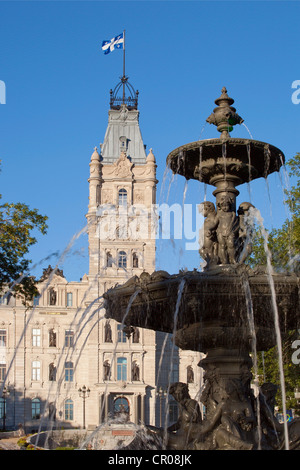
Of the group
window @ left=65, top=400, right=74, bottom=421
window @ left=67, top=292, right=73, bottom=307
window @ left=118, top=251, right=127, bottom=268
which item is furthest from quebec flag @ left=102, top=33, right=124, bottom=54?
window @ left=65, top=400, right=74, bottom=421

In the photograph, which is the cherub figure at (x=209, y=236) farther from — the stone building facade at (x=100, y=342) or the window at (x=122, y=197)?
the window at (x=122, y=197)

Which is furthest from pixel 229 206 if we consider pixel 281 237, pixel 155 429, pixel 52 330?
pixel 52 330

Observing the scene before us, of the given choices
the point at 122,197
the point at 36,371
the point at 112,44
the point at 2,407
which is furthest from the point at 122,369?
the point at 112,44

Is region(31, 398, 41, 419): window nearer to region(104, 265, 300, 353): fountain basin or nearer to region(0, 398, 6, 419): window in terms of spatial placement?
region(0, 398, 6, 419): window

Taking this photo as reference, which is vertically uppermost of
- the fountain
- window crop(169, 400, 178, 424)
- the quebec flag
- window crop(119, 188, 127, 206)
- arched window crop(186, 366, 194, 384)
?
the quebec flag

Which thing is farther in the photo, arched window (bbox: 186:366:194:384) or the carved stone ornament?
the carved stone ornament

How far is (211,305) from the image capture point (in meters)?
11.0

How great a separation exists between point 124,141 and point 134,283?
177 feet

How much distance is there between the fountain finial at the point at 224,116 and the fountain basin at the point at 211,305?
3071mm

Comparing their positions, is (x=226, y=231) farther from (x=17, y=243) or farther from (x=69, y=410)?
(x=69, y=410)

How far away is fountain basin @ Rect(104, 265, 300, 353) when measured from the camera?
10.6 m

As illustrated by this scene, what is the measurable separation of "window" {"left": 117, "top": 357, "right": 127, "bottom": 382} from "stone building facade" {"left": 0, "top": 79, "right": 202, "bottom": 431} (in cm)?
8

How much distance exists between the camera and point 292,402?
29531 millimetres

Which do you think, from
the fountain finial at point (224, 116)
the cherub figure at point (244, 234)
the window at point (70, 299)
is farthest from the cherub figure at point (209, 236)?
the window at point (70, 299)
